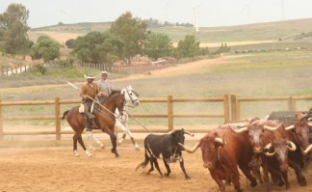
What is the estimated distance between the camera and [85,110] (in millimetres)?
16828

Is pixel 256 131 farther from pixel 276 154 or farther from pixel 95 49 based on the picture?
pixel 95 49

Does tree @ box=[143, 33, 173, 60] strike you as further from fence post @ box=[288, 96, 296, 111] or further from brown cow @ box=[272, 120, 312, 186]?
brown cow @ box=[272, 120, 312, 186]

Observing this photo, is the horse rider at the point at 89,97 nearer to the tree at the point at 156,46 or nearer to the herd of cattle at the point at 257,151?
the herd of cattle at the point at 257,151

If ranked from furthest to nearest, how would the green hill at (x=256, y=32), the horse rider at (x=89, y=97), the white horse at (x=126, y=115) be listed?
the green hill at (x=256, y=32) → the white horse at (x=126, y=115) → the horse rider at (x=89, y=97)

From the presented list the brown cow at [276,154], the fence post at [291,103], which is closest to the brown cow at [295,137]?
the brown cow at [276,154]

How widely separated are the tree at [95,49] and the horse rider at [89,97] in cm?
5893

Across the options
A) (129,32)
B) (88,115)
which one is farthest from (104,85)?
(129,32)

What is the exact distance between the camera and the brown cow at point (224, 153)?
1010 cm

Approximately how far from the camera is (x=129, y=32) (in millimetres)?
96875

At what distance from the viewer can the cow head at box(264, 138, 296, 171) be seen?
32.8 ft

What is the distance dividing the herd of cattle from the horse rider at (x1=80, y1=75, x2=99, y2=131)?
6.23 metres

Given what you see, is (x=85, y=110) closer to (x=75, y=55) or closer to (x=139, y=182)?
(x=139, y=182)

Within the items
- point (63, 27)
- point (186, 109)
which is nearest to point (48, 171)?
point (186, 109)

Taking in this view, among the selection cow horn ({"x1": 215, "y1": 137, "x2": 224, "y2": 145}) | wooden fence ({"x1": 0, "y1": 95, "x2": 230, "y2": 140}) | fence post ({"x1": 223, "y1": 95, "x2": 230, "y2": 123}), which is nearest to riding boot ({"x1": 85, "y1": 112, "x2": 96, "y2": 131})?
wooden fence ({"x1": 0, "y1": 95, "x2": 230, "y2": 140})
